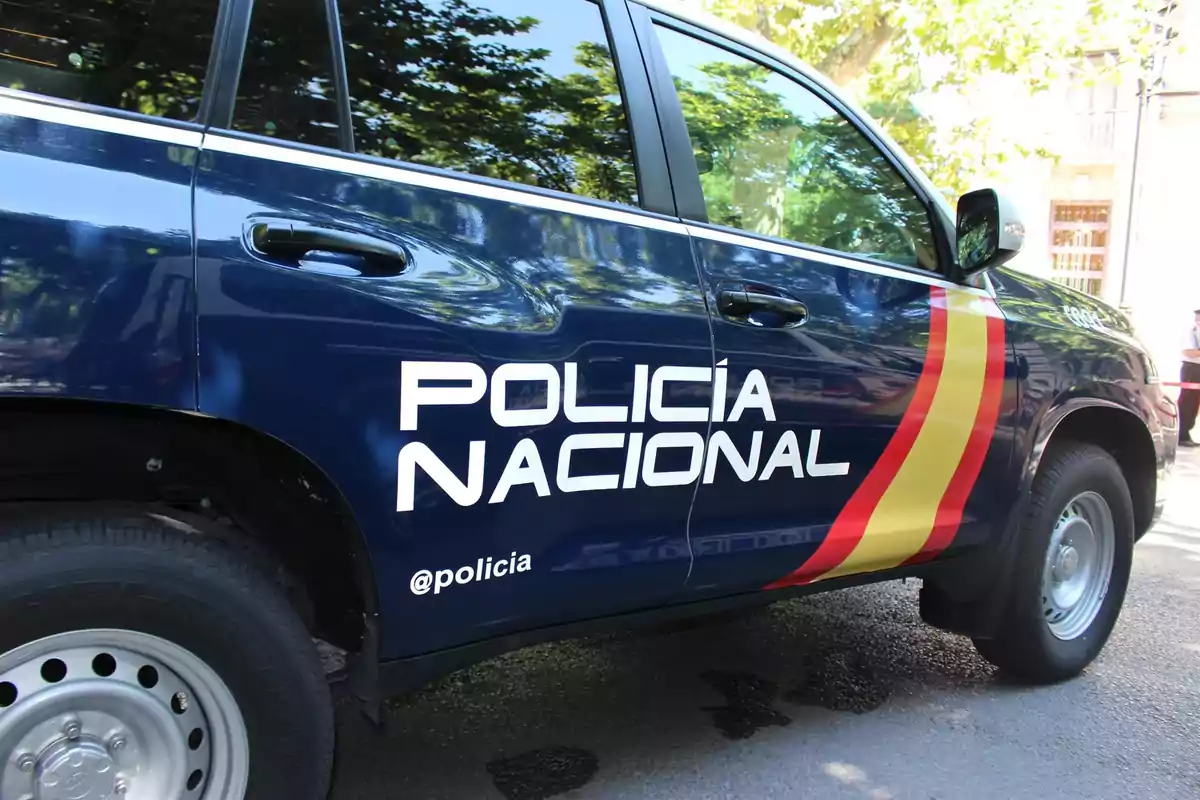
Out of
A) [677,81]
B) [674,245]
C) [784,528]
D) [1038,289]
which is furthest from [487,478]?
[1038,289]

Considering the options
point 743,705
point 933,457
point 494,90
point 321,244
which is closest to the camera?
point 321,244

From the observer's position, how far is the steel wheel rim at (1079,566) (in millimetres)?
3359

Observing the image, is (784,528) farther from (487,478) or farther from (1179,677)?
(1179,677)

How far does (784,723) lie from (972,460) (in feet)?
3.38

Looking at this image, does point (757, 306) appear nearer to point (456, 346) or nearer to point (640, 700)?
point (456, 346)

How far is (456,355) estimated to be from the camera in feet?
6.05

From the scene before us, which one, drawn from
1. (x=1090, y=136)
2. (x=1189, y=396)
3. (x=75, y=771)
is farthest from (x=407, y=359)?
(x=1090, y=136)

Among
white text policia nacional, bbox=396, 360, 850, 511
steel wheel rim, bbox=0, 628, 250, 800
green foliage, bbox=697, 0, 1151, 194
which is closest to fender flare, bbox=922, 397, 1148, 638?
white text policia nacional, bbox=396, 360, 850, 511

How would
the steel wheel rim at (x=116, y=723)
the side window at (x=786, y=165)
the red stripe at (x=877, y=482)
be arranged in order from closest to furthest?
the steel wheel rim at (x=116, y=723) → the side window at (x=786, y=165) → the red stripe at (x=877, y=482)

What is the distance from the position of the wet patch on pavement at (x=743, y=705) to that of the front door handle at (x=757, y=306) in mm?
1366

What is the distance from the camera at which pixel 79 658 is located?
1.58 m

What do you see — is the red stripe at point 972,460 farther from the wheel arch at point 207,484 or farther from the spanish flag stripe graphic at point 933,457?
the wheel arch at point 207,484

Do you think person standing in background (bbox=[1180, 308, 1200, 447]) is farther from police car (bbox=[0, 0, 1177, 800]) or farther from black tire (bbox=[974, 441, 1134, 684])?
police car (bbox=[0, 0, 1177, 800])

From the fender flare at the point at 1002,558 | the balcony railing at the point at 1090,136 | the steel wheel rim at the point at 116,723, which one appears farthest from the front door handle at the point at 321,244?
the balcony railing at the point at 1090,136
